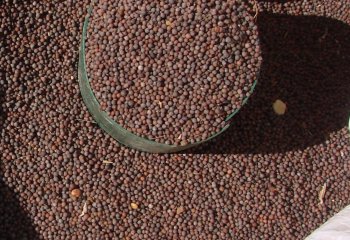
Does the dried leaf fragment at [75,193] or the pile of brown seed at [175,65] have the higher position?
the pile of brown seed at [175,65]

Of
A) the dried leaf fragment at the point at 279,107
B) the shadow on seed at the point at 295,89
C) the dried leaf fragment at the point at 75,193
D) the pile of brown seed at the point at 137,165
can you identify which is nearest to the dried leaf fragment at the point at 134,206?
the pile of brown seed at the point at 137,165

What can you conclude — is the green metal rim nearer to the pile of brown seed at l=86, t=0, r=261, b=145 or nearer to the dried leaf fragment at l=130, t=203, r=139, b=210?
the pile of brown seed at l=86, t=0, r=261, b=145

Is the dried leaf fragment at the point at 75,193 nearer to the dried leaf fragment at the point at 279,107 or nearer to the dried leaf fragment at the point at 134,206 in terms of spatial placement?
the dried leaf fragment at the point at 134,206

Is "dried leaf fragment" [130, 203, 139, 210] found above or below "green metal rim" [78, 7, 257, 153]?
below

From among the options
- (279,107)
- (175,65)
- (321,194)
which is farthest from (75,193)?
(321,194)

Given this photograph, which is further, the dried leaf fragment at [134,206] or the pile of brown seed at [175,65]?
the dried leaf fragment at [134,206]

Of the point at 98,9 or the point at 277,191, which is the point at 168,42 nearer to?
the point at 98,9

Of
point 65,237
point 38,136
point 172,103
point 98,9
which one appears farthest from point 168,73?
point 65,237

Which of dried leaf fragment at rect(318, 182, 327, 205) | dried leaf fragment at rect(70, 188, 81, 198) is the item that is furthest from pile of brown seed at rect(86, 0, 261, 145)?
dried leaf fragment at rect(318, 182, 327, 205)
